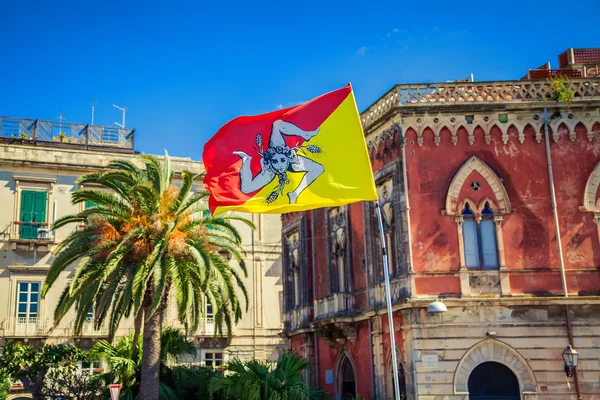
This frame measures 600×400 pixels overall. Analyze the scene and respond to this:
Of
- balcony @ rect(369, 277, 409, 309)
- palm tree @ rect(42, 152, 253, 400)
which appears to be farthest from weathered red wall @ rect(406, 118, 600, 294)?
palm tree @ rect(42, 152, 253, 400)

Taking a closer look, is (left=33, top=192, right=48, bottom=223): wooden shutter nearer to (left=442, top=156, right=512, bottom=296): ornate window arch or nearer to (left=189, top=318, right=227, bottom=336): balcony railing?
(left=189, top=318, right=227, bottom=336): balcony railing

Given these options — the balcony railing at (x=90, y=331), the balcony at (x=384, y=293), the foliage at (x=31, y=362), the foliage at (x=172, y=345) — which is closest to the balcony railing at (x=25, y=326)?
the balcony railing at (x=90, y=331)

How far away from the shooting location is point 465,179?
71.5 feet

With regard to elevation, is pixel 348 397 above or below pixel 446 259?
below

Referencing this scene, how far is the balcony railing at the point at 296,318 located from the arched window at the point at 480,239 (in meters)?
8.66

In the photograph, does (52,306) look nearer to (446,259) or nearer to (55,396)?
(55,396)

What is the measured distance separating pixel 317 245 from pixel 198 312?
7753 millimetres

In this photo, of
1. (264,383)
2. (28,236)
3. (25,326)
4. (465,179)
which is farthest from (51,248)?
(465,179)

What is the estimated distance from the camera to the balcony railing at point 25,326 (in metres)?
35.7

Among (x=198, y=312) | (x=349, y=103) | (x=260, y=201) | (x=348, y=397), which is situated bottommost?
(x=348, y=397)

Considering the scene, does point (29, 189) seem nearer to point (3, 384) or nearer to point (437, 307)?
point (3, 384)

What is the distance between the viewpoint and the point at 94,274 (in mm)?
21938

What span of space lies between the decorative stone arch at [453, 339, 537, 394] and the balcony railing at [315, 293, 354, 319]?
490cm

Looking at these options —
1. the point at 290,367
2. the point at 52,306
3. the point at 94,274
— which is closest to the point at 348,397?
the point at 290,367
